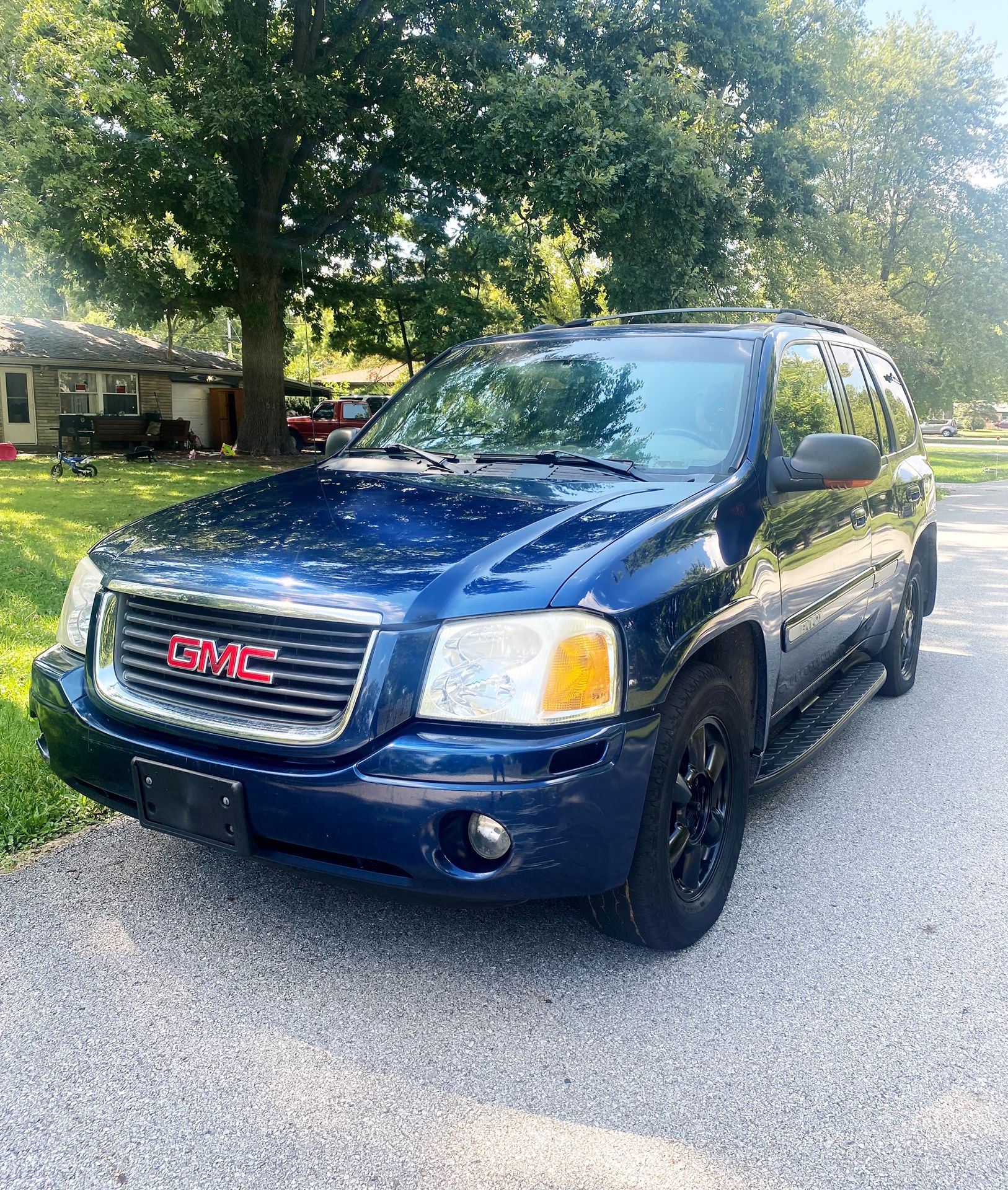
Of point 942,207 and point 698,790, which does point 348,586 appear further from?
point 942,207

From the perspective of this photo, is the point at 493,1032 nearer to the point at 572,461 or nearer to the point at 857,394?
the point at 572,461

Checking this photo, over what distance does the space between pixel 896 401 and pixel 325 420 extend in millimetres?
28850

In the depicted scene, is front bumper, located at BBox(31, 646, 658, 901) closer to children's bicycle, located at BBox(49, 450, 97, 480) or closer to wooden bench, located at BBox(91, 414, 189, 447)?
children's bicycle, located at BBox(49, 450, 97, 480)

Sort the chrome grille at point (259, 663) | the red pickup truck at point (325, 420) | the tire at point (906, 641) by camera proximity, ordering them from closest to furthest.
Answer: the chrome grille at point (259, 663) → the tire at point (906, 641) → the red pickup truck at point (325, 420)

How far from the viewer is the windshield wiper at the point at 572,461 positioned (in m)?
3.56

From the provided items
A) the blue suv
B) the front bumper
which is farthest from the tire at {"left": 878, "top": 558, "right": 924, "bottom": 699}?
the front bumper

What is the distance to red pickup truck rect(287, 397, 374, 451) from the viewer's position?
31080 mm

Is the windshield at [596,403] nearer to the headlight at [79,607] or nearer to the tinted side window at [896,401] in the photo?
the headlight at [79,607]

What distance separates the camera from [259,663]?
2715 mm

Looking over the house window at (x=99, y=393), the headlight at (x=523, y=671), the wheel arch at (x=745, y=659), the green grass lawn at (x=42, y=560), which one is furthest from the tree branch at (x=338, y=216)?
the headlight at (x=523, y=671)

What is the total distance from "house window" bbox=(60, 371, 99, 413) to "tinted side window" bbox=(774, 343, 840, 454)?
3054 centimetres

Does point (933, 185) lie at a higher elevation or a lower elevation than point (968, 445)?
higher

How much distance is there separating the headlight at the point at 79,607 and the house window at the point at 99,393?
2951 cm

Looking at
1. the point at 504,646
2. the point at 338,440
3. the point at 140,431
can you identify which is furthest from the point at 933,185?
the point at 504,646
